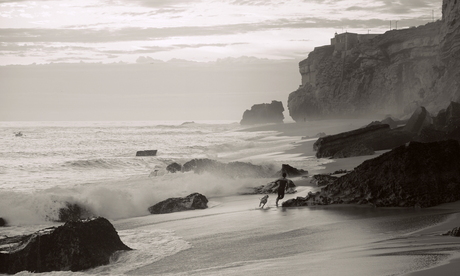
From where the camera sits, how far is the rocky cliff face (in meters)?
82.6

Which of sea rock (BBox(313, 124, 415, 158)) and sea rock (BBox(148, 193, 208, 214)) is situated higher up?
sea rock (BBox(313, 124, 415, 158))

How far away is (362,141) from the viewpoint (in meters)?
26.7

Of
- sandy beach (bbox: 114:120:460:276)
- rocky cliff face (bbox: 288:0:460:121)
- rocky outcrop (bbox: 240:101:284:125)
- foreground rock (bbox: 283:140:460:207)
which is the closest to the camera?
sandy beach (bbox: 114:120:460:276)

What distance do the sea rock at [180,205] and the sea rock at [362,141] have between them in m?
12.6

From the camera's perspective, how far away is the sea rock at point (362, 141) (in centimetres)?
2653

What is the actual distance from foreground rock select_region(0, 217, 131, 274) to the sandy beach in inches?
41.0

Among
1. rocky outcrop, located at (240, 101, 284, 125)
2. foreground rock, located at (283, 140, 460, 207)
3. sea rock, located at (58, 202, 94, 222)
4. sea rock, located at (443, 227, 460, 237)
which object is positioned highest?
rocky outcrop, located at (240, 101, 284, 125)

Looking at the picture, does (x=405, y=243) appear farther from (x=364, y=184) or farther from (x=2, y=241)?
(x=2, y=241)

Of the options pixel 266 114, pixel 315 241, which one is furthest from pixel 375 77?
pixel 315 241

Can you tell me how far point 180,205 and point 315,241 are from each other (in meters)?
6.54

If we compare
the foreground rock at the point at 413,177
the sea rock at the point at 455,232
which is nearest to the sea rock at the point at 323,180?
the foreground rock at the point at 413,177

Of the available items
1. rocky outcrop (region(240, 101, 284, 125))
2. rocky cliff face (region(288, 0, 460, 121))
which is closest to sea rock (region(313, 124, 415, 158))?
rocky cliff face (region(288, 0, 460, 121))

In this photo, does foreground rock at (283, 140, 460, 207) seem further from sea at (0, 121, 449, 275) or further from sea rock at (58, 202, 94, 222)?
sea rock at (58, 202, 94, 222)

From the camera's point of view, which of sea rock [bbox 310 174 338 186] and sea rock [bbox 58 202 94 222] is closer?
sea rock [bbox 58 202 94 222]
